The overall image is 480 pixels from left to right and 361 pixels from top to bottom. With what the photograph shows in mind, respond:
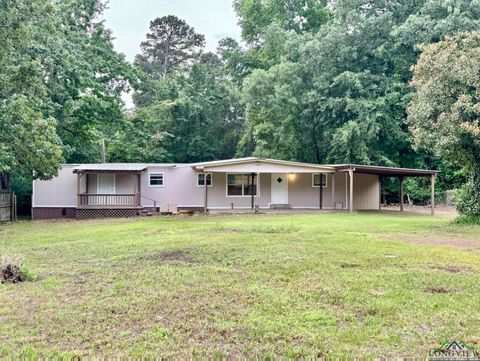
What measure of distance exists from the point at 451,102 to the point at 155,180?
44.3 feet

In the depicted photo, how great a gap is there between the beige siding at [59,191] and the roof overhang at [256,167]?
19.5 ft

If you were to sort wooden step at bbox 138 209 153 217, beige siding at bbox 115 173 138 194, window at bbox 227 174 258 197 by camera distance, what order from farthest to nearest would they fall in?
window at bbox 227 174 258 197 → beige siding at bbox 115 173 138 194 → wooden step at bbox 138 209 153 217

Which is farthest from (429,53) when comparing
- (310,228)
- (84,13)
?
(84,13)

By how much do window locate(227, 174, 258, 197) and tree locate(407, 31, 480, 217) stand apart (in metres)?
9.41

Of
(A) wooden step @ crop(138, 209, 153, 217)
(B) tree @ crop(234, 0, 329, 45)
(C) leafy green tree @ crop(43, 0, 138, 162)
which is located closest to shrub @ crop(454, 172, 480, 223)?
(A) wooden step @ crop(138, 209, 153, 217)

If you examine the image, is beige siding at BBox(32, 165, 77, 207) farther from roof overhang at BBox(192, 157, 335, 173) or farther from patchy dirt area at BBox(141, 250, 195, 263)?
patchy dirt area at BBox(141, 250, 195, 263)

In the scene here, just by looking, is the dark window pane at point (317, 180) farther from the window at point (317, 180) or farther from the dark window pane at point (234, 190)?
the dark window pane at point (234, 190)

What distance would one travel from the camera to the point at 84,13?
78.0 feet

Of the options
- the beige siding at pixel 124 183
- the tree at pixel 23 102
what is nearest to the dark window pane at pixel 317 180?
the beige siding at pixel 124 183

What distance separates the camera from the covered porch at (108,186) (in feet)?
64.9

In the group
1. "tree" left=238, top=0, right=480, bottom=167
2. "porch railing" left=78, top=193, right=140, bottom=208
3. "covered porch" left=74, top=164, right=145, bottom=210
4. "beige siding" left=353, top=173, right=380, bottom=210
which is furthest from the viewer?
"tree" left=238, top=0, right=480, bottom=167

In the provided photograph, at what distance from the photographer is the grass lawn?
12.3 feet

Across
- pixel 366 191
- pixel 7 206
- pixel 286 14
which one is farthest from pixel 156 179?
pixel 286 14

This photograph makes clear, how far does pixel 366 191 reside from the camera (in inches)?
918
